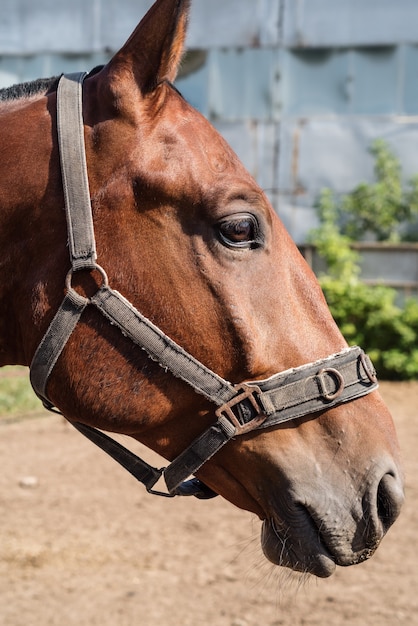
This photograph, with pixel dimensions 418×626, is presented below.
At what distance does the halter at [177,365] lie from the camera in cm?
193

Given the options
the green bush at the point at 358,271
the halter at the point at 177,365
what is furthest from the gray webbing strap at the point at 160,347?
the green bush at the point at 358,271

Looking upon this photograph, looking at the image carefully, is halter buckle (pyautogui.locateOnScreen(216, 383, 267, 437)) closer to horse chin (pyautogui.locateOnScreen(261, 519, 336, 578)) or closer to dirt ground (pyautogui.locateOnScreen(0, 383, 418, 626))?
horse chin (pyautogui.locateOnScreen(261, 519, 336, 578))

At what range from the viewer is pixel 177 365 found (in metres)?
1.97

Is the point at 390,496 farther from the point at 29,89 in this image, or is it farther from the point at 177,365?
the point at 29,89

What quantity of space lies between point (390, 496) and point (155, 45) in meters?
1.33

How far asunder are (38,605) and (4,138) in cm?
305

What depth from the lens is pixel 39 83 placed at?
2.16 meters

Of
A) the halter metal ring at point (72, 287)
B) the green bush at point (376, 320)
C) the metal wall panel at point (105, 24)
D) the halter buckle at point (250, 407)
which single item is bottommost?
the green bush at point (376, 320)

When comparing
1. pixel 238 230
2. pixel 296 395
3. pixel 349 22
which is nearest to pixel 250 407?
pixel 296 395

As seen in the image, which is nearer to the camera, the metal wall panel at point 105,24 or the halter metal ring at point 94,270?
the halter metal ring at point 94,270

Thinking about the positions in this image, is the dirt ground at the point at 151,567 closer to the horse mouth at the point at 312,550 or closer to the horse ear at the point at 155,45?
the horse mouth at the point at 312,550

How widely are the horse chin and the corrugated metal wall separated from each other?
10403mm

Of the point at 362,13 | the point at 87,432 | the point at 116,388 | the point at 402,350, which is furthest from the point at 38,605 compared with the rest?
the point at 362,13

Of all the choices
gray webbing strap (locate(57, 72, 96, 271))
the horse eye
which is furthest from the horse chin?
gray webbing strap (locate(57, 72, 96, 271))
